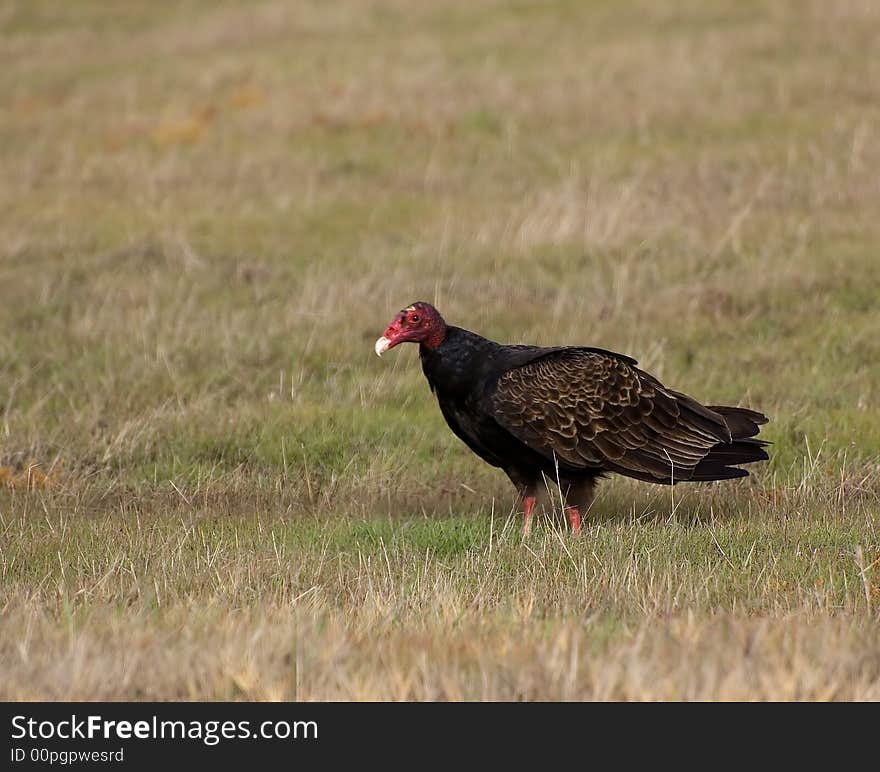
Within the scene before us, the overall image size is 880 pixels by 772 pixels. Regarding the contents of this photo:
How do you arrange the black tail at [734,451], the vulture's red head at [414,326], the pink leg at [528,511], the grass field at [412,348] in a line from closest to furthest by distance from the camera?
the grass field at [412,348]
the pink leg at [528,511]
the vulture's red head at [414,326]
the black tail at [734,451]

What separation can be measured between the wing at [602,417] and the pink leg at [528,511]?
0.88ft

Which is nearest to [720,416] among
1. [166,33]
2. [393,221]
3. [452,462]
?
[452,462]

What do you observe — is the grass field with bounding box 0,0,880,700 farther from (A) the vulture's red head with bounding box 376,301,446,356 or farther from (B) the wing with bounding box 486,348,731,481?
(A) the vulture's red head with bounding box 376,301,446,356

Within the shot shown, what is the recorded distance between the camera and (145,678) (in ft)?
14.1

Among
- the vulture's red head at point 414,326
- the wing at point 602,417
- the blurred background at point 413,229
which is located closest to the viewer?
the wing at point 602,417

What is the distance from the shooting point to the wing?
6.71m

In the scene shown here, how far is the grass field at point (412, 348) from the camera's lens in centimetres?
462

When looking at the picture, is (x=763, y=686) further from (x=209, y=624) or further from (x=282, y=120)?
(x=282, y=120)

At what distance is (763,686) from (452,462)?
4344 millimetres

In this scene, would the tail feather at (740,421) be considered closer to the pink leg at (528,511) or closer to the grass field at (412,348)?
the grass field at (412,348)

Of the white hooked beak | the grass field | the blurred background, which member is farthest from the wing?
the blurred background

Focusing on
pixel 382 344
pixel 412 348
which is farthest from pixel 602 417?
pixel 412 348

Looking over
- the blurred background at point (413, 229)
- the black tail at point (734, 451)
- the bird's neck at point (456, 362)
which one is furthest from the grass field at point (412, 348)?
the bird's neck at point (456, 362)

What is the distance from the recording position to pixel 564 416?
267 inches
